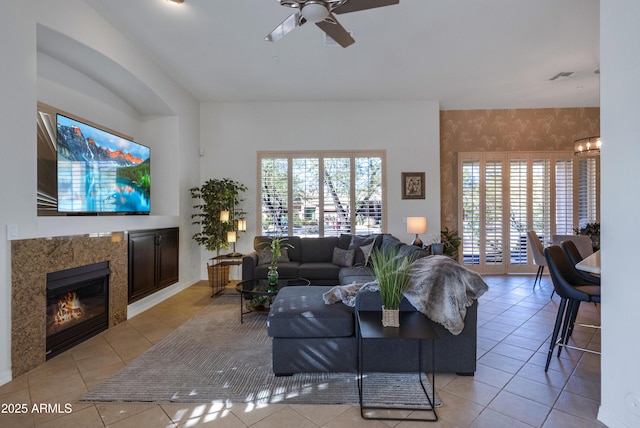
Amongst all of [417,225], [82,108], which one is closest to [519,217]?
[417,225]

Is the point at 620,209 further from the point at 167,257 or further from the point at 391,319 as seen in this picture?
the point at 167,257

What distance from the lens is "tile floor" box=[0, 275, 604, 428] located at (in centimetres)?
187

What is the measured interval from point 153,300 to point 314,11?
4169 mm

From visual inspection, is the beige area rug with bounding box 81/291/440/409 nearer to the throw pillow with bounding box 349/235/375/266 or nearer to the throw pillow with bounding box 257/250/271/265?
the throw pillow with bounding box 257/250/271/265

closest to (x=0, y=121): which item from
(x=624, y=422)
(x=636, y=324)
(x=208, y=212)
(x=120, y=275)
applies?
(x=120, y=275)

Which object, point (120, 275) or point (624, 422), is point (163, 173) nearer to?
point (120, 275)

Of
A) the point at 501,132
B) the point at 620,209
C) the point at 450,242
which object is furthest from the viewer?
the point at 501,132

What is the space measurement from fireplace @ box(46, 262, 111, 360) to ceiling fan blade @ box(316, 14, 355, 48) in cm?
331

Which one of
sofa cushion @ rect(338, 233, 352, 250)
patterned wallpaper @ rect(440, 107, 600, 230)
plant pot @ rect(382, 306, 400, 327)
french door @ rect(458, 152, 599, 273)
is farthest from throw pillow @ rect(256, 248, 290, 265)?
french door @ rect(458, 152, 599, 273)

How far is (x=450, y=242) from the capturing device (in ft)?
18.0

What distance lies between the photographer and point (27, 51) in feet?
8.00

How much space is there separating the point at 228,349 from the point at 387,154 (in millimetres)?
4325

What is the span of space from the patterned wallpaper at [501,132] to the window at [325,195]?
1504 mm

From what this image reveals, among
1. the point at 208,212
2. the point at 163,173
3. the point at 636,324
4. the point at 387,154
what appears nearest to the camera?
the point at 636,324
